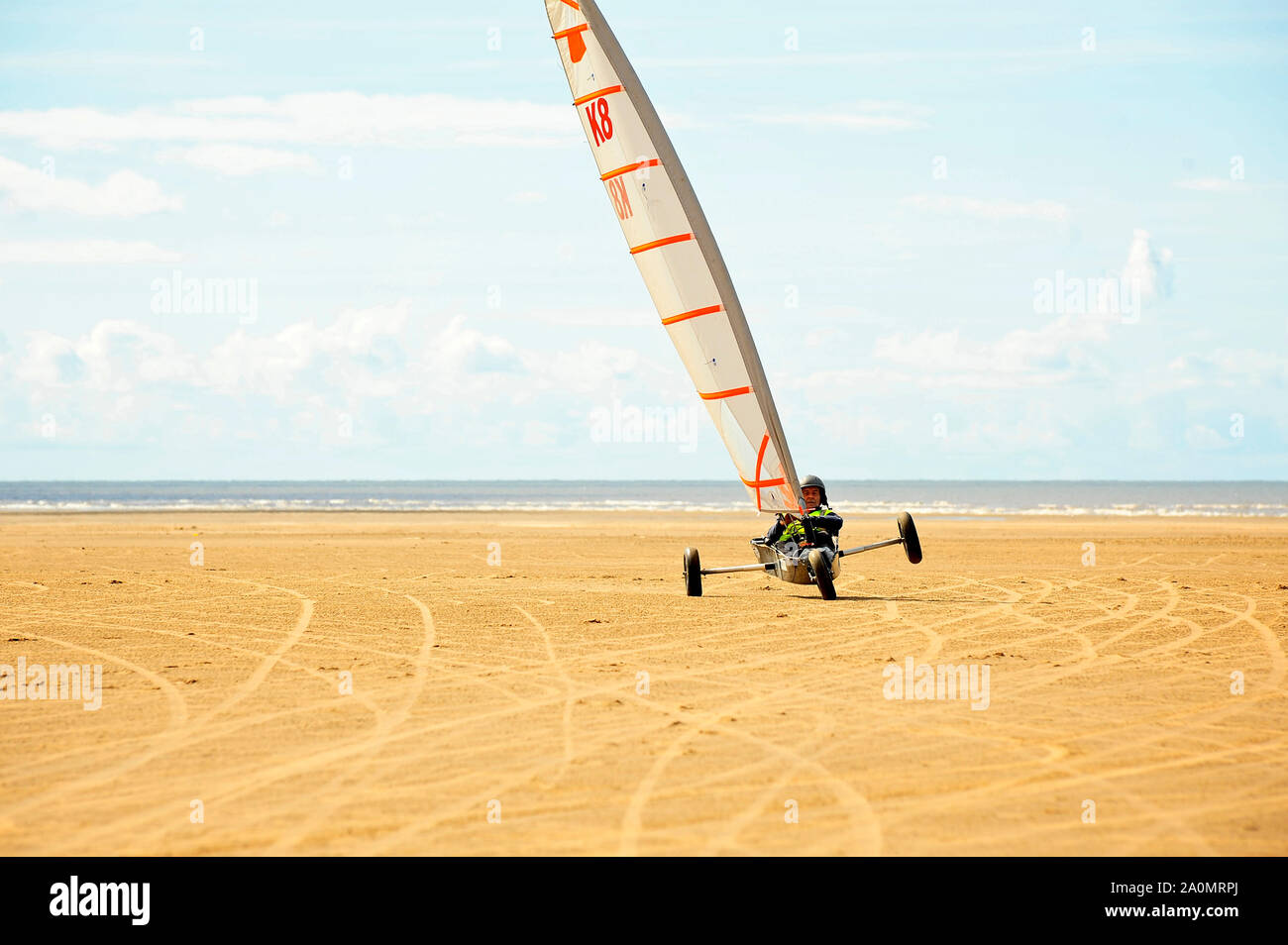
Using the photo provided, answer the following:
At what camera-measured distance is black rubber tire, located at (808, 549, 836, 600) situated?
13.5 metres

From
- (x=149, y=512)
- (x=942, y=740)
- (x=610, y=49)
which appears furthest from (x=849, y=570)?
(x=149, y=512)

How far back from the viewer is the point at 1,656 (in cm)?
970

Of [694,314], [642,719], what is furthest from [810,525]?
[642,719]

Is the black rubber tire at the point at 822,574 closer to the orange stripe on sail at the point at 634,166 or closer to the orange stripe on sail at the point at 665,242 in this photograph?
the orange stripe on sail at the point at 665,242

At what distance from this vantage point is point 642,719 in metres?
7.40

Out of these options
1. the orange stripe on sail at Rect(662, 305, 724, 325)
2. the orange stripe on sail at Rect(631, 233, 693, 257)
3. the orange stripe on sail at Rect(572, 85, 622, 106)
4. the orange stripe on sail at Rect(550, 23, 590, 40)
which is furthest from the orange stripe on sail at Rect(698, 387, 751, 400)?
the orange stripe on sail at Rect(550, 23, 590, 40)

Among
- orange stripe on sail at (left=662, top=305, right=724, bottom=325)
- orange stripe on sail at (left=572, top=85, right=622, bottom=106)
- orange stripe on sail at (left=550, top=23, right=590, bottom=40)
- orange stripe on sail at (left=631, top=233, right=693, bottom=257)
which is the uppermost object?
orange stripe on sail at (left=550, top=23, right=590, bottom=40)

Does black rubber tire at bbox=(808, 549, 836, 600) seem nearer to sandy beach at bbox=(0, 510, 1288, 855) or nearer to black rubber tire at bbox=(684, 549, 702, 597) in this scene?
sandy beach at bbox=(0, 510, 1288, 855)

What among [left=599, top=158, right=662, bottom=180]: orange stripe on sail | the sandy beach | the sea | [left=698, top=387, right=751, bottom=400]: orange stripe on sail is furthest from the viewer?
the sea

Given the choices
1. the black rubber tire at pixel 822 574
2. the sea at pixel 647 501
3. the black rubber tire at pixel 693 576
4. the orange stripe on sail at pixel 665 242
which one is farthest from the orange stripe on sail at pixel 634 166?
the sea at pixel 647 501

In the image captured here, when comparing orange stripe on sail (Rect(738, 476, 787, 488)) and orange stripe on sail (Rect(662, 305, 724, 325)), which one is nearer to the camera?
orange stripe on sail (Rect(662, 305, 724, 325))

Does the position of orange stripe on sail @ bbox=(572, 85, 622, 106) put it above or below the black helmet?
above

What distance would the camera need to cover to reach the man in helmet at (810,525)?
14.3m

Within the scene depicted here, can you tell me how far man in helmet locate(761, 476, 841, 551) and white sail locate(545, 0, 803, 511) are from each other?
35cm
